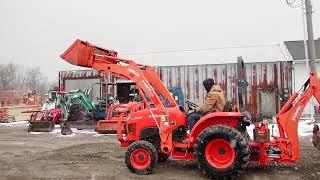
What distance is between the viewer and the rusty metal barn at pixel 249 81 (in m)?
21.7

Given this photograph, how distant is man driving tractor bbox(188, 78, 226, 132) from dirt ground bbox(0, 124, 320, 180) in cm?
106

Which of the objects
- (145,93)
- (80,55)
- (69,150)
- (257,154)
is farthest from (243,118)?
(69,150)

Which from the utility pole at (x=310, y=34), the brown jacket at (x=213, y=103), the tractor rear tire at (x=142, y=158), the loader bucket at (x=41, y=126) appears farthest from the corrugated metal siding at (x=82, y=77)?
the brown jacket at (x=213, y=103)

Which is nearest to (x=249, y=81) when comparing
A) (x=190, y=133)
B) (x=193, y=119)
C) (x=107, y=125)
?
(x=107, y=125)

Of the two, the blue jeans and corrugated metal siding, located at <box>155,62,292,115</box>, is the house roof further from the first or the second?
the blue jeans

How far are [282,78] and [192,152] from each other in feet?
47.3

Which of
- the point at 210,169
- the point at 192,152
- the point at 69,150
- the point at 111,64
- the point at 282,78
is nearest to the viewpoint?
the point at 210,169

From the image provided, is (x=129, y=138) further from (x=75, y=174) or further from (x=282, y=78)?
(x=282, y=78)

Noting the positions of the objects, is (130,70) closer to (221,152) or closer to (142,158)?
(142,158)

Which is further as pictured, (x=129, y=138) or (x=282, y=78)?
(x=282, y=78)

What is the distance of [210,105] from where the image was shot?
848cm

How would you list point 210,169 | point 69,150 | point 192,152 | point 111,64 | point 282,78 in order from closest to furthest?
point 210,169 < point 192,152 < point 111,64 < point 69,150 < point 282,78

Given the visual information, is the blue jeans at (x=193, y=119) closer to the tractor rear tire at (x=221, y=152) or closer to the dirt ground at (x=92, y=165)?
the tractor rear tire at (x=221, y=152)

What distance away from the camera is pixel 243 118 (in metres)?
8.15
